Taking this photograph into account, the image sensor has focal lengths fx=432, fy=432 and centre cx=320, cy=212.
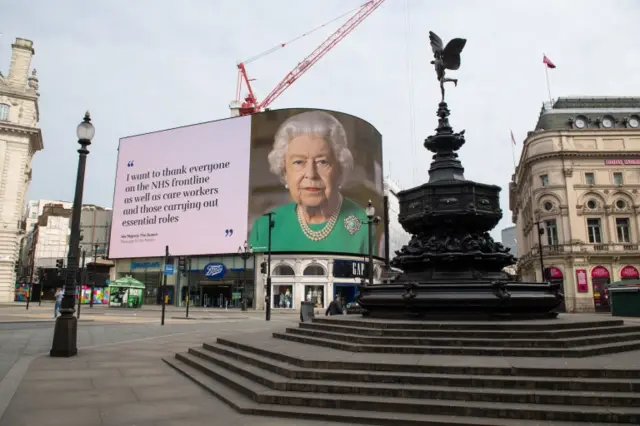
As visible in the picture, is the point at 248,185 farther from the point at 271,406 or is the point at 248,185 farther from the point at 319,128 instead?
the point at 271,406

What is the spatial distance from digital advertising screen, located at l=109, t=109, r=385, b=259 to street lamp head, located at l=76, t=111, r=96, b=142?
41.7 meters

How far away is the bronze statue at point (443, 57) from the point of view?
12328 millimetres

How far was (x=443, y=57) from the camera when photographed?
12.5 metres

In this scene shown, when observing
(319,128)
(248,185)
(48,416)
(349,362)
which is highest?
(319,128)

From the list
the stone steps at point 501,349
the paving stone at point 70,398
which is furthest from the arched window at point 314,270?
the paving stone at point 70,398

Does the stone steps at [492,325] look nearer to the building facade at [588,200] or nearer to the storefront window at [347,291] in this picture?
the building facade at [588,200]

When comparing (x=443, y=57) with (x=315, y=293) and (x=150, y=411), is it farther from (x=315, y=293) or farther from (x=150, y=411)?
(x=315, y=293)

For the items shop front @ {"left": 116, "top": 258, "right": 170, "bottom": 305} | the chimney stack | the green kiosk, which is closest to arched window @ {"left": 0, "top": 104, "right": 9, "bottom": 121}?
the chimney stack

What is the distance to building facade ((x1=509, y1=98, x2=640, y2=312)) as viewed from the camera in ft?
148

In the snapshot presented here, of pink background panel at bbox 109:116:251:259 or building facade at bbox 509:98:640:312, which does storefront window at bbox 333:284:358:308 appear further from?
building facade at bbox 509:98:640:312

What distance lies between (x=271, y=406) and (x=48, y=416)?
289 cm

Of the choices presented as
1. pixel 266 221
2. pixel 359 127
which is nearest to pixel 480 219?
pixel 266 221

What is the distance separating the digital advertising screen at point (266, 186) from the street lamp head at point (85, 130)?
4168cm

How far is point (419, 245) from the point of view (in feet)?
36.3
